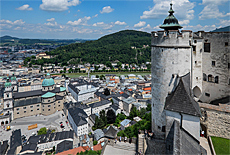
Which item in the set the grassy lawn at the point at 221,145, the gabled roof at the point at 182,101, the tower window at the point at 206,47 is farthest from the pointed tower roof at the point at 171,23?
the grassy lawn at the point at 221,145

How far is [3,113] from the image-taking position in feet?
130

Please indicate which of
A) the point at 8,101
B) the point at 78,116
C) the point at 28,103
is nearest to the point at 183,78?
the point at 78,116

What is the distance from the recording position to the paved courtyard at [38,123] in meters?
34.8

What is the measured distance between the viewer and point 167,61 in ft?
27.8

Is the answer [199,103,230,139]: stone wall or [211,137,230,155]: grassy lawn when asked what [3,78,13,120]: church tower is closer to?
[199,103,230,139]: stone wall

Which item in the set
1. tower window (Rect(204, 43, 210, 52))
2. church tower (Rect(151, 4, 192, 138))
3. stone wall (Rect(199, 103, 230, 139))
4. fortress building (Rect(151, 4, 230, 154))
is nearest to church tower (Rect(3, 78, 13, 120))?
fortress building (Rect(151, 4, 230, 154))

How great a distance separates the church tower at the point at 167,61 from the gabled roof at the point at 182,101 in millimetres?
345

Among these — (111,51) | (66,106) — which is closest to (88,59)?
(111,51)

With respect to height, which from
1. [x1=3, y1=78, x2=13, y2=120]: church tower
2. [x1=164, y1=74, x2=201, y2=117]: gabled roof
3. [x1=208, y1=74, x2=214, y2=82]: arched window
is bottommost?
[x1=3, y1=78, x2=13, y2=120]: church tower

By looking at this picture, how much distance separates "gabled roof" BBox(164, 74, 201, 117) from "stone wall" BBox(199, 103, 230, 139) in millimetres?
3573

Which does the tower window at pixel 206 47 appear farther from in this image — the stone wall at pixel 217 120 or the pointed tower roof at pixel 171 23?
the stone wall at pixel 217 120

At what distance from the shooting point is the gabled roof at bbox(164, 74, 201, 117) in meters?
7.51

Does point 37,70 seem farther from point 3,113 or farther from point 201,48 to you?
point 201,48

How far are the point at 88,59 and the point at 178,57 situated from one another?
428ft
